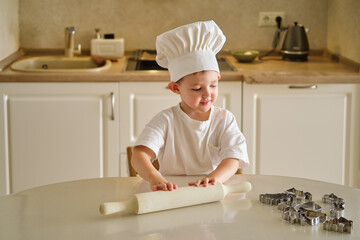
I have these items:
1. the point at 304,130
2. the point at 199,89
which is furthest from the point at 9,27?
the point at 199,89

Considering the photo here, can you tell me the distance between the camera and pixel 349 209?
4.67ft

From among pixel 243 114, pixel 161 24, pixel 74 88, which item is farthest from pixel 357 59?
pixel 74 88

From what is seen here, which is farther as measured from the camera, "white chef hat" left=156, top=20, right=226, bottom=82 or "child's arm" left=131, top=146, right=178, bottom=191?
"white chef hat" left=156, top=20, right=226, bottom=82

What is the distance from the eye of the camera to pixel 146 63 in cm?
332

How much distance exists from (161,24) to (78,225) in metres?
2.44

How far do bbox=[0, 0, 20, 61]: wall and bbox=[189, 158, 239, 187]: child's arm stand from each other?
1.90m

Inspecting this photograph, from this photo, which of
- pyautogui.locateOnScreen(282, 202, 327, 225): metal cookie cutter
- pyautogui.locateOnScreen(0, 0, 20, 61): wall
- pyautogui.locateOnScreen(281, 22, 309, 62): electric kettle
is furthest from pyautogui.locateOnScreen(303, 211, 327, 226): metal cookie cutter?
pyautogui.locateOnScreen(0, 0, 20, 61): wall

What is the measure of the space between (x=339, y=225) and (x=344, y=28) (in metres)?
2.28

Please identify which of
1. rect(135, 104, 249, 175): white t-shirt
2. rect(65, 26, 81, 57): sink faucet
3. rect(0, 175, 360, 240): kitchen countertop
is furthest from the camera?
rect(65, 26, 81, 57): sink faucet

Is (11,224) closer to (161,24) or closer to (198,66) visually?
(198,66)

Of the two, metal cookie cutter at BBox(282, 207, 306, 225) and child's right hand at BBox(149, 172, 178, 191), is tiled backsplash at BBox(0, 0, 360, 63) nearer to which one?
child's right hand at BBox(149, 172, 178, 191)

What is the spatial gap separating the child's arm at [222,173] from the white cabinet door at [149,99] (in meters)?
1.31

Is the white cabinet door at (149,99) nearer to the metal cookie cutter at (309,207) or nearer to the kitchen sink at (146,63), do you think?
the kitchen sink at (146,63)

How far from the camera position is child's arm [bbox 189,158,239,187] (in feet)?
4.99
